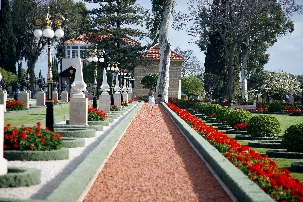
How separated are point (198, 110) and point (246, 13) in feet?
46.8

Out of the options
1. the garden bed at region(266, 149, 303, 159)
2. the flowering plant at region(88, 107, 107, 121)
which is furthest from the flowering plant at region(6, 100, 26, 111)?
the garden bed at region(266, 149, 303, 159)

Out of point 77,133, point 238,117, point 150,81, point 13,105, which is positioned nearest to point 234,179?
point 77,133

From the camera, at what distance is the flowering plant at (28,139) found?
458 inches

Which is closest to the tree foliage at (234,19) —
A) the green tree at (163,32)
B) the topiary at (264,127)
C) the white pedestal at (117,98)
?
the green tree at (163,32)

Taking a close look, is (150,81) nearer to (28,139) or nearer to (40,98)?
(40,98)

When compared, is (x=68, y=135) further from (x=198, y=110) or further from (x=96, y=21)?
(x=96, y=21)

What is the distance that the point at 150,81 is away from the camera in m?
63.4

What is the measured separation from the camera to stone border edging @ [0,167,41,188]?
8.41 metres

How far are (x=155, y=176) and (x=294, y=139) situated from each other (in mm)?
5567

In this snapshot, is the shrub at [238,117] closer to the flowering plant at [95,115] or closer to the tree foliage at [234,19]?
the flowering plant at [95,115]

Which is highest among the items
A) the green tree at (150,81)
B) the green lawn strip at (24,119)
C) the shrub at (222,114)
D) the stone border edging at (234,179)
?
the green tree at (150,81)

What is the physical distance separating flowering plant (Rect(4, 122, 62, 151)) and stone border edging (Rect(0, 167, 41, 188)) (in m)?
2.70

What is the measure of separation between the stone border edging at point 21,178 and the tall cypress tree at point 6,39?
189 ft

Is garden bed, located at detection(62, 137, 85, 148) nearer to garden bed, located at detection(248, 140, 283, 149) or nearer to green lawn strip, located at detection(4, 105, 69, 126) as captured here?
green lawn strip, located at detection(4, 105, 69, 126)
